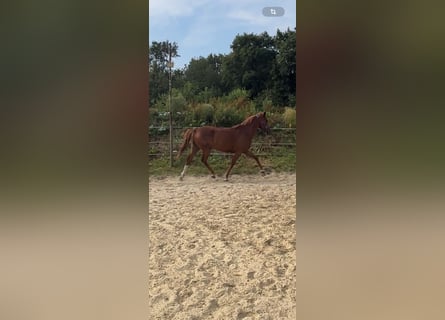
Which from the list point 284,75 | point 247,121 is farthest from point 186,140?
point 284,75

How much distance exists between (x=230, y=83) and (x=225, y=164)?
1.64ft

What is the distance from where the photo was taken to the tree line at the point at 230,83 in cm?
205

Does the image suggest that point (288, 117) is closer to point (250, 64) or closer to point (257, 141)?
point (257, 141)

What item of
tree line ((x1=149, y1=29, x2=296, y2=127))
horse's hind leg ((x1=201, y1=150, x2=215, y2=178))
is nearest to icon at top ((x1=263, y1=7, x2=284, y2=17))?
tree line ((x1=149, y1=29, x2=296, y2=127))

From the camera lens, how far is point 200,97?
2.21m

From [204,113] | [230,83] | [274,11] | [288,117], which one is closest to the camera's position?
[274,11]

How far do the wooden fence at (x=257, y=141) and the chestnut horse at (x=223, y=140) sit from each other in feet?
0.12

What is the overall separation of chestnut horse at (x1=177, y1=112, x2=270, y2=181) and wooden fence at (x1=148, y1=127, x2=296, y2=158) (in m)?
0.04

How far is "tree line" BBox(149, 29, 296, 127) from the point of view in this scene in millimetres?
2045

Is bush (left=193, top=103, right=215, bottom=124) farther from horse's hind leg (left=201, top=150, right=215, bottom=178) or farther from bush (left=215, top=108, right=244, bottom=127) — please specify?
horse's hind leg (left=201, top=150, right=215, bottom=178)

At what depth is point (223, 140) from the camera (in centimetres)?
226

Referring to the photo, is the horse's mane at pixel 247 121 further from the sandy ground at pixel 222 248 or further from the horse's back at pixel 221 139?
the sandy ground at pixel 222 248
